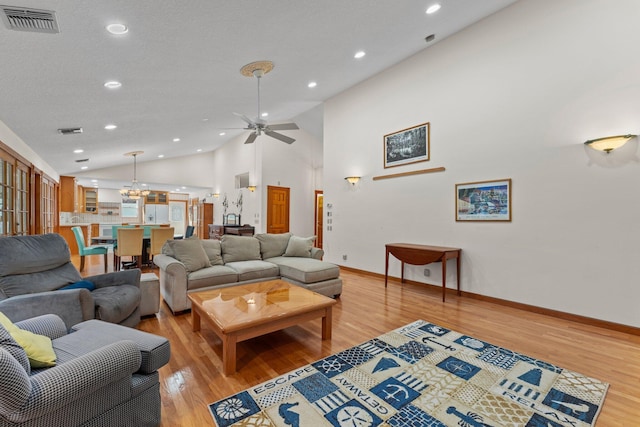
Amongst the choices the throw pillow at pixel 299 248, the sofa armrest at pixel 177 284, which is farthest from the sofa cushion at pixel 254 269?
the sofa armrest at pixel 177 284

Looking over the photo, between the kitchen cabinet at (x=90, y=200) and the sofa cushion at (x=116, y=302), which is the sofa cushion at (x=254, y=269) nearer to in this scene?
the sofa cushion at (x=116, y=302)

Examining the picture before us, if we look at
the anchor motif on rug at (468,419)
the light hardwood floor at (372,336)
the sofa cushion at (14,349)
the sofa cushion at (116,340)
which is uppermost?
the sofa cushion at (14,349)

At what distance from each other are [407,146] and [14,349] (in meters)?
4.99

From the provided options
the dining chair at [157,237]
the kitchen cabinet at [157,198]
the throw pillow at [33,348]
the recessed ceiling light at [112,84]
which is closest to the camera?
the throw pillow at [33,348]

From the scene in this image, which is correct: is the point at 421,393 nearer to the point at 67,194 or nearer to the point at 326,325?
the point at 326,325

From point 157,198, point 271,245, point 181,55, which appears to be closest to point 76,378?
point 181,55

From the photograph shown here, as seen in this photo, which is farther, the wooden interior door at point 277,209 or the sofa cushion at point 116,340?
the wooden interior door at point 277,209

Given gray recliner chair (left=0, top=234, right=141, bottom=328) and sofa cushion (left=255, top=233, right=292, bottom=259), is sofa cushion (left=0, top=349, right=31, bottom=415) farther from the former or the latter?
sofa cushion (left=255, top=233, right=292, bottom=259)

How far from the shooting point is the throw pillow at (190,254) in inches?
138

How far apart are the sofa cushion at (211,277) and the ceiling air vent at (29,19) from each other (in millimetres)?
2503

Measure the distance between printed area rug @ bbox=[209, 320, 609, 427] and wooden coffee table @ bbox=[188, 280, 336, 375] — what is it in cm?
37

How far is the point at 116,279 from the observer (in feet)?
9.51

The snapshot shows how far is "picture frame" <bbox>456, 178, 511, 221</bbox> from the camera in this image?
377 centimetres

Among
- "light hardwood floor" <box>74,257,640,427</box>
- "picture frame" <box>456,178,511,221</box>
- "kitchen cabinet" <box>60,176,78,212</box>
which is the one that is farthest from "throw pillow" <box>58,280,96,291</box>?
"kitchen cabinet" <box>60,176,78,212</box>
